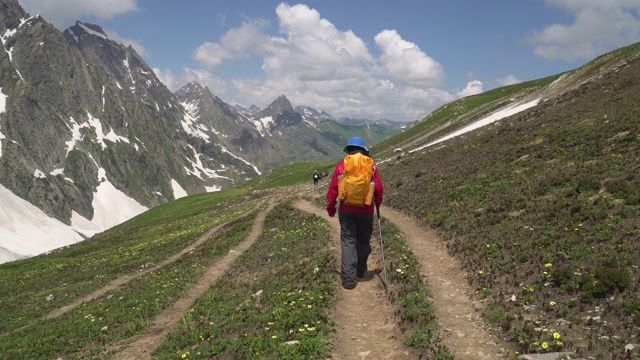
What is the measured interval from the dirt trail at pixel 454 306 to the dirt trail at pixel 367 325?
128 centimetres

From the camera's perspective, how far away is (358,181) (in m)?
13.3

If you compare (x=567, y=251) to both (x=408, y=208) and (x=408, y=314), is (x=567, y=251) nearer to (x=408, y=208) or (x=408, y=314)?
(x=408, y=314)

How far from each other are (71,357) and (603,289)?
16542mm

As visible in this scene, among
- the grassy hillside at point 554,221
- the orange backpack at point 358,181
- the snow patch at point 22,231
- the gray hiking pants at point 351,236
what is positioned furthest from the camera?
the snow patch at point 22,231

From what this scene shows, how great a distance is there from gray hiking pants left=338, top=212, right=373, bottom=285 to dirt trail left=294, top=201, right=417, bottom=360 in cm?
67

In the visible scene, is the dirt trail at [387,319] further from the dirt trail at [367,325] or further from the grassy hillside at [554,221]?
the grassy hillside at [554,221]

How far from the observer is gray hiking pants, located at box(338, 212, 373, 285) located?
13906mm

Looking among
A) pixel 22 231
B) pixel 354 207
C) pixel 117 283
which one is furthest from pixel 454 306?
pixel 22 231

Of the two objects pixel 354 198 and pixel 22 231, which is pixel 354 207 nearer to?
pixel 354 198

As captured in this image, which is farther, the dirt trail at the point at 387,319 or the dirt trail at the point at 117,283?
the dirt trail at the point at 117,283

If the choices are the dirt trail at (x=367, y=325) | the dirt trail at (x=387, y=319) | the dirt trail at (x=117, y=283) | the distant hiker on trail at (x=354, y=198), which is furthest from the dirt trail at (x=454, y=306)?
the dirt trail at (x=117, y=283)

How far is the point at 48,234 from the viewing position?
193 m

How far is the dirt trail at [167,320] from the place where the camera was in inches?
511

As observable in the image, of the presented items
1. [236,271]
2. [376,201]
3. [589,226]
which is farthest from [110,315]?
[589,226]
